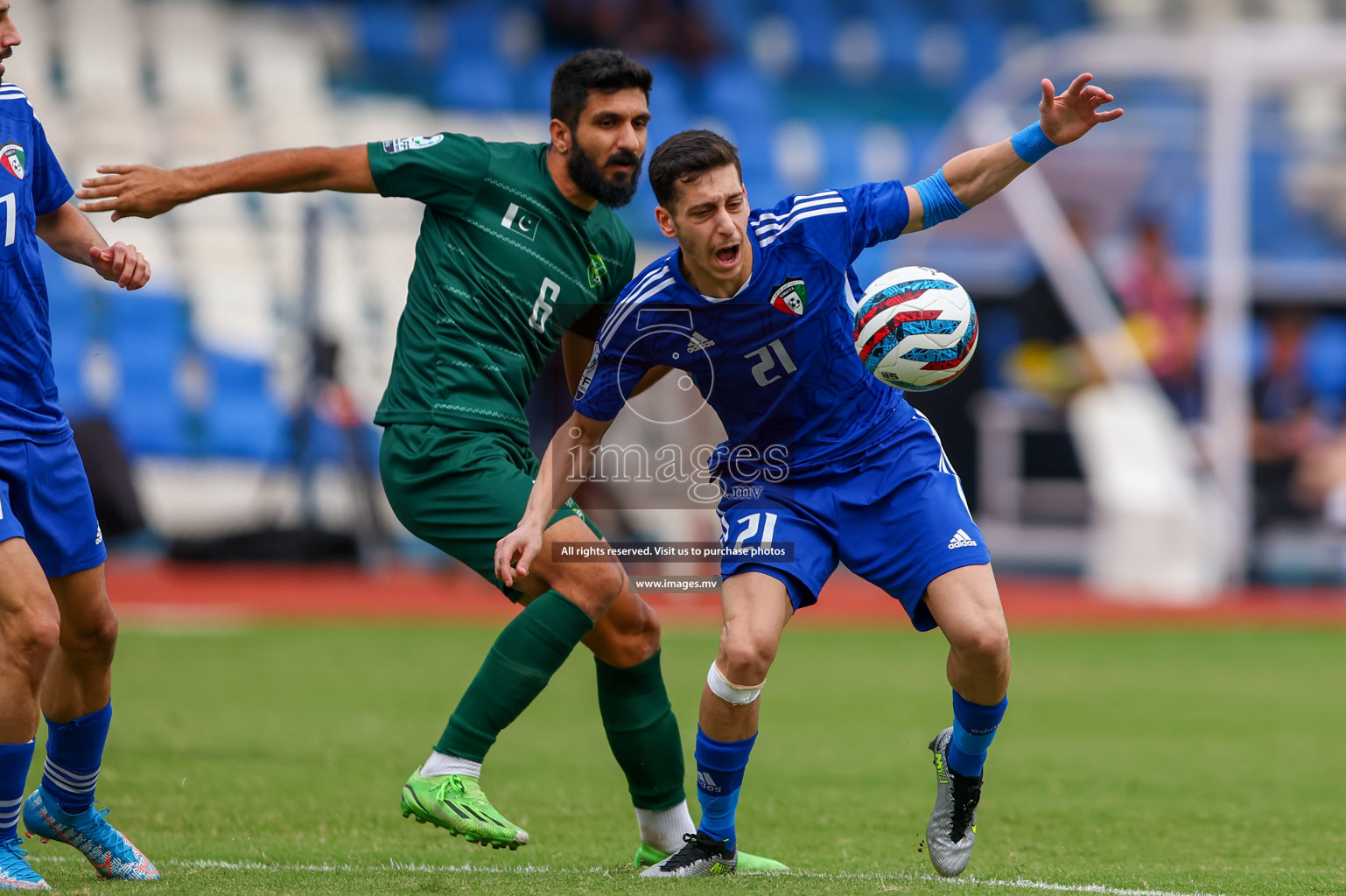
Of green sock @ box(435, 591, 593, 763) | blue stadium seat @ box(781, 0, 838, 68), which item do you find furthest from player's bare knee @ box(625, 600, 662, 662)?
blue stadium seat @ box(781, 0, 838, 68)

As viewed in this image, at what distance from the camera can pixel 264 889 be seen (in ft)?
13.9

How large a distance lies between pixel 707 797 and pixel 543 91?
1643cm

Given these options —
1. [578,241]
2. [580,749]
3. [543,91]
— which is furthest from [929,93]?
[578,241]

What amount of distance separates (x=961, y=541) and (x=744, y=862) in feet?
3.98

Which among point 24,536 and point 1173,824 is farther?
point 1173,824

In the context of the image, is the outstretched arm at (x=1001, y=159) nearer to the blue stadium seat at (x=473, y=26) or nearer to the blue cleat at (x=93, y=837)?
the blue cleat at (x=93, y=837)

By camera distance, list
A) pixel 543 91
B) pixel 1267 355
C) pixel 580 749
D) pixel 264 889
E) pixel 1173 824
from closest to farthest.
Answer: pixel 264 889 < pixel 1173 824 < pixel 580 749 < pixel 1267 355 < pixel 543 91

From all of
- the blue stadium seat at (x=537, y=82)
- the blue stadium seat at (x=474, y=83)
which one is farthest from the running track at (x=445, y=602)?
the blue stadium seat at (x=537, y=82)

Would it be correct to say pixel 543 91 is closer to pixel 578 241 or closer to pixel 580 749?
pixel 580 749

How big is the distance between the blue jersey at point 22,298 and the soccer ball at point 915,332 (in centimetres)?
244

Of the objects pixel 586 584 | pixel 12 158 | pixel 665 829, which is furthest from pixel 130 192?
pixel 665 829

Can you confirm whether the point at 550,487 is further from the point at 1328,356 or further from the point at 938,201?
the point at 1328,356

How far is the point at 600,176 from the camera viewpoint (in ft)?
16.5

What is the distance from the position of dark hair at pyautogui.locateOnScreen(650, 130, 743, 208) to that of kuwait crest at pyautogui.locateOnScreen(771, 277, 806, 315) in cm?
39
